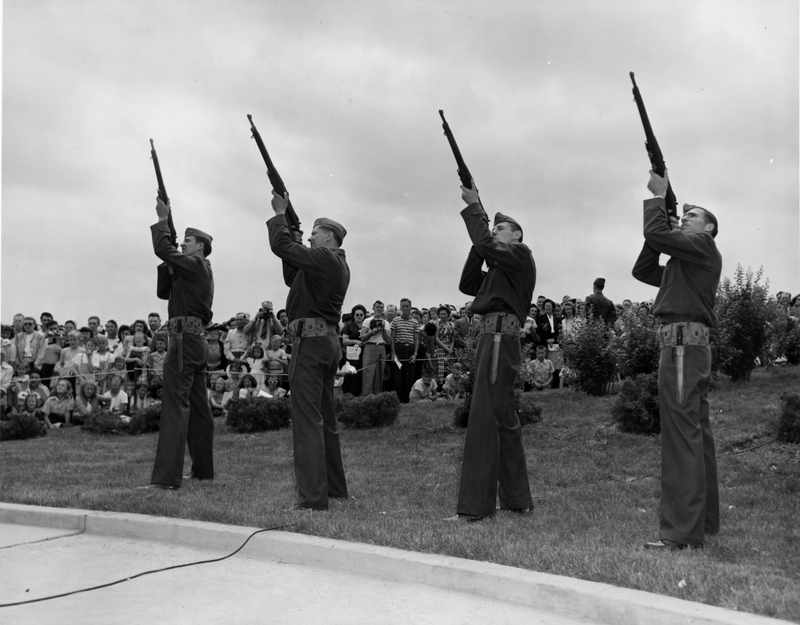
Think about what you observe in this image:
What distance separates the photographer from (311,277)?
28.9ft

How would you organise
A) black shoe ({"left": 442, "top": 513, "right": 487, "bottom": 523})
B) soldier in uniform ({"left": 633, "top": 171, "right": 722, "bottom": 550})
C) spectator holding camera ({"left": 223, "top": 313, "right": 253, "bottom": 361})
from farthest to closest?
spectator holding camera ({"left": 223, "top": 313, "right": 253, "bottom": 361}) < black shoe ({"left": 442, "top": 513, "right": 487, "bottom": 523}) < soldier in uniform ({"left": 633, "top": 171, "right": 722, "bottom": 550})

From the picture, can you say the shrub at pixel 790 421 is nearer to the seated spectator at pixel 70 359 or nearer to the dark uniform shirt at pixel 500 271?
the dark uniform shirt at pixel 500 271

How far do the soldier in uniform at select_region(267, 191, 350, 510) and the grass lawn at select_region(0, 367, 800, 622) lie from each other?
33 centimetres

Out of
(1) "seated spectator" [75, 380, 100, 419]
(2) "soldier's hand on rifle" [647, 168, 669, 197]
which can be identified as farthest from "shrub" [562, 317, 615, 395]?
(1) "seated spectator" [75, 380, 100, 419]

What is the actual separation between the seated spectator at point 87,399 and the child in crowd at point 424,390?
Result: 571 centimetres

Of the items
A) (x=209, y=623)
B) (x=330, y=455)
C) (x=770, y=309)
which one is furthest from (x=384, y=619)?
(x=770, y=309)

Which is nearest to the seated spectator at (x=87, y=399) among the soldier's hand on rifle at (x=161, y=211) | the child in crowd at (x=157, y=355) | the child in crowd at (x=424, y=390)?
the child in crowd at (x=157, y=355)

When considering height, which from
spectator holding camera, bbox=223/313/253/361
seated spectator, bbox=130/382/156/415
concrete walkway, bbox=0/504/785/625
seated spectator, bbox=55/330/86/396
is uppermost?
Result: spectator holding camera, bbox=223/313/253/361

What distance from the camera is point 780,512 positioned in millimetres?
8031

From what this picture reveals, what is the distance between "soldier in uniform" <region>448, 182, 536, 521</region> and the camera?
25.4ft

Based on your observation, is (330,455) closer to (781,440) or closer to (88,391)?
(781,440)

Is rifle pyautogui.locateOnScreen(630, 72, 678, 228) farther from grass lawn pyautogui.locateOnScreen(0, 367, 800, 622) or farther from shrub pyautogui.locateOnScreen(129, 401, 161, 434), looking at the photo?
shrub pyautogui.locateOnScreen(129, 401, 161, 434)

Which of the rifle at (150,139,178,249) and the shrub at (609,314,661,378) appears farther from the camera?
the shrub at (609,314,661,378)

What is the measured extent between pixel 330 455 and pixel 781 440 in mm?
5261
